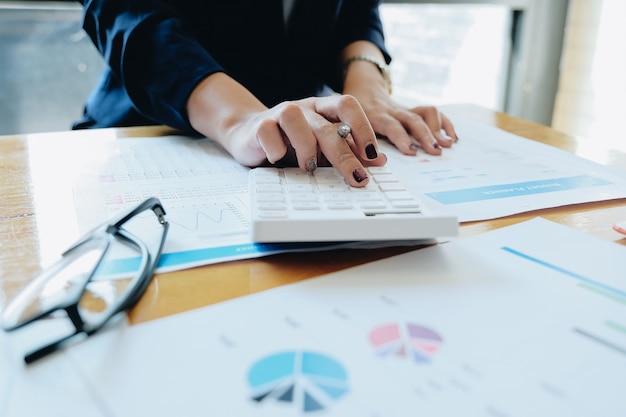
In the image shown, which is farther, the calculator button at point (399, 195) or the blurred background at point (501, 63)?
the blurred background at point (501, 63)

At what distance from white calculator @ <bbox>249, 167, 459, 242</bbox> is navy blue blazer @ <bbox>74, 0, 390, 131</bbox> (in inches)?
11.8

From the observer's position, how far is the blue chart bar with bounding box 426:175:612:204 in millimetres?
544

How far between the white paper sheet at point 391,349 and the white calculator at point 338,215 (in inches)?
1.2

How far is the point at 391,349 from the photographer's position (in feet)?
0.99

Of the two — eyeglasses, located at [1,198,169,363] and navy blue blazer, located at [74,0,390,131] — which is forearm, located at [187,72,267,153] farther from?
eyeglasses, located at [1,198,169,363]

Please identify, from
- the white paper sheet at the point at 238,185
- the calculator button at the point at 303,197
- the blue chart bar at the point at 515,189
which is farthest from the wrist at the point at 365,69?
the calculator button at the point at 303,197

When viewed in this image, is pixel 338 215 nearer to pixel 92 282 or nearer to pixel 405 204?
pixel 405 204

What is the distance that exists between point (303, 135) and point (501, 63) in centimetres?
180

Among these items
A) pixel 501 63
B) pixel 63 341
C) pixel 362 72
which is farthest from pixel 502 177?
pixel 501 63

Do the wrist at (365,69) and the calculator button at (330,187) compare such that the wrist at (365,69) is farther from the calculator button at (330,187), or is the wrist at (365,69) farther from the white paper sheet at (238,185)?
the calculator button at (330,187)

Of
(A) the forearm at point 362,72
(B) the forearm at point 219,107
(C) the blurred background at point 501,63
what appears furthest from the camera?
(C) the blurred background at point 501,63

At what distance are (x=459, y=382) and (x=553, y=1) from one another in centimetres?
205

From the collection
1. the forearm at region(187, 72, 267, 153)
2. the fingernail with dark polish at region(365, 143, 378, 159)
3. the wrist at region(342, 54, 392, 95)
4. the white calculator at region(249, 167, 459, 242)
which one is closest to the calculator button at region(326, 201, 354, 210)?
the white calculator at region(249, 167, 459, 242)

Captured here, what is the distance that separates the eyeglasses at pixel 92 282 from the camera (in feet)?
0.99
